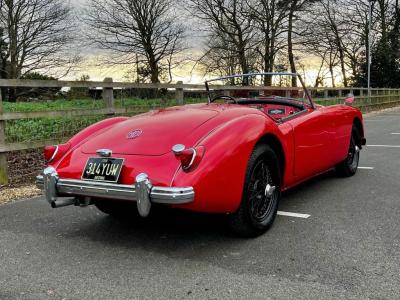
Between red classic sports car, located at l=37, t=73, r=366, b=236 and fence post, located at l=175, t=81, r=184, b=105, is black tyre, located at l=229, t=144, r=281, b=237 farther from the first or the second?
fence post, located at l=175, t=81, r=184, b=105

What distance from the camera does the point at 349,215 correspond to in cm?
412

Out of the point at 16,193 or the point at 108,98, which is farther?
the point at 108,98

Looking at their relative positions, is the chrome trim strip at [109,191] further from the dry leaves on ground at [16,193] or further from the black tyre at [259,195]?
the dry leaves on ground at [16,193]

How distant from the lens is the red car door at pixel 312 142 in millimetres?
4207

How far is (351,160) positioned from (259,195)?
8.83 feet

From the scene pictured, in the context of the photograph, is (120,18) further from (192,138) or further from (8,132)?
(192,138)

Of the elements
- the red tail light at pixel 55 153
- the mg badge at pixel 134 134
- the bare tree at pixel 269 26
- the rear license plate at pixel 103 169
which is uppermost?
the bare tree at pixel 269 26

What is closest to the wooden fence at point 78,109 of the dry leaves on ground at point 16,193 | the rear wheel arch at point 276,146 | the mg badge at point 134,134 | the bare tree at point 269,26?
the dry leaves on ground at point 16,193

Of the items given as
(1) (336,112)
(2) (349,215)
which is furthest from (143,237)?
(1) (336,112)

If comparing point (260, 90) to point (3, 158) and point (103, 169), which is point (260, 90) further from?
point (3, 158)

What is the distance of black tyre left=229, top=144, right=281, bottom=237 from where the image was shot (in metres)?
3.40

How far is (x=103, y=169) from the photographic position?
3.29 m

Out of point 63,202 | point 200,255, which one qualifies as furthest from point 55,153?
point 200,255

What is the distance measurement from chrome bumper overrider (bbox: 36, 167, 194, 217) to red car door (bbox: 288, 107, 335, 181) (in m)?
1.59
